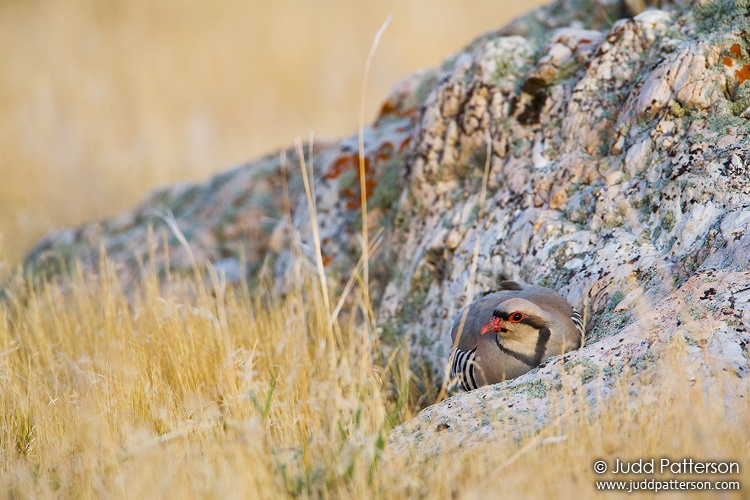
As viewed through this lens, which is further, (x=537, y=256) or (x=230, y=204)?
(x=230, y=204)

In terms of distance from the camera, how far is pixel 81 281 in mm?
5820

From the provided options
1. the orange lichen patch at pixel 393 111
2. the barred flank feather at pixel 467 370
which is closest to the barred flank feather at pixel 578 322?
the barred flank feather at pixel 467 370

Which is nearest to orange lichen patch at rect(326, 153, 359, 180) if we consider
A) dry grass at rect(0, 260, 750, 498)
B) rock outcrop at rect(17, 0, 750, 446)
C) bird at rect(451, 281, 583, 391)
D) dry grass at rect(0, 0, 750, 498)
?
rock outcrop at rect(17, 0, 750, 446)

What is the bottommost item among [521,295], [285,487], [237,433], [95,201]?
[285,487]

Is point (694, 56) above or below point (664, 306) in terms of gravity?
above

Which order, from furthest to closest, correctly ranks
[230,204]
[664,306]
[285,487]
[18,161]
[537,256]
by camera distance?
[18,161] → [230,204] → [537,256] → [664,306] → [285,487]

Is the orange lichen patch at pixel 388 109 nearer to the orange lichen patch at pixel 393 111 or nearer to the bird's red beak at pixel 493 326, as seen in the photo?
the orange lichen patch at pixel 393 111

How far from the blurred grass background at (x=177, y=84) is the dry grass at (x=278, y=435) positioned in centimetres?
891

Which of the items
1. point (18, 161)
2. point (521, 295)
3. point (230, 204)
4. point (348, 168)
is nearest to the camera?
point (521, 295)

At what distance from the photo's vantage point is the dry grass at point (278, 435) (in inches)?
104

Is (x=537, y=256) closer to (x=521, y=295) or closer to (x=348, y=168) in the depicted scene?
(x=521, y=295)

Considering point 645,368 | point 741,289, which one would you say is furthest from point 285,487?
point 741,289

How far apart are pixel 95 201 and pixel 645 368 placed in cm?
1145

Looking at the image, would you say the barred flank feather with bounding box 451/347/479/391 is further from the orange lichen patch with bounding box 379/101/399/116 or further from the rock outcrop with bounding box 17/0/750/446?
the orange lichen patch with bounding box 379/101/399/116
